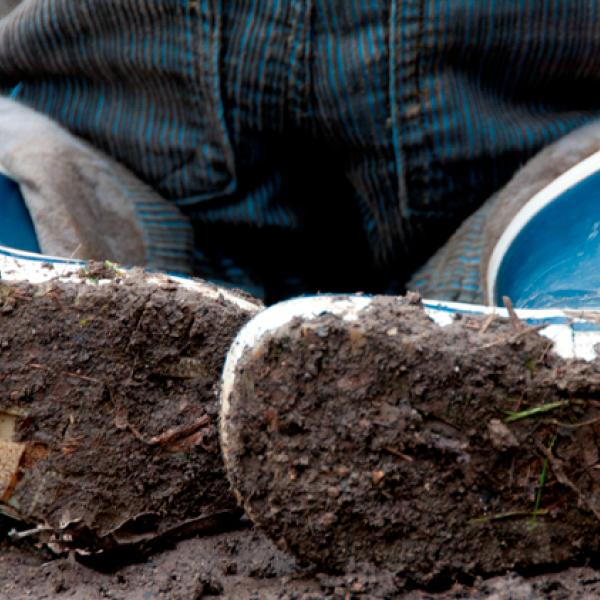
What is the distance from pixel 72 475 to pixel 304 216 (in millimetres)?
489

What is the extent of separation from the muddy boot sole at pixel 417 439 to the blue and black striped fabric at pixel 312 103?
396 millimetres

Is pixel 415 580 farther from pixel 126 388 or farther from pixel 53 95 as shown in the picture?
pixel 53 95

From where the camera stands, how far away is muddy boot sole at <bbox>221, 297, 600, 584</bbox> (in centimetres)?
63

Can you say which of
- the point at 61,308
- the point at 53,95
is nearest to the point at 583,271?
the point at 61,308

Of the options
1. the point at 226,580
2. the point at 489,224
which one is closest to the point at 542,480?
the point at 226,580

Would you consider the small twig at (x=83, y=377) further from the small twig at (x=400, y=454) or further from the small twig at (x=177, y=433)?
the small twig at (x=400, y=454)

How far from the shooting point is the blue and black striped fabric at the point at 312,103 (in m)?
0.98

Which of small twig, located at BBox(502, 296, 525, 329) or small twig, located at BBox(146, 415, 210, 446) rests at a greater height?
small twig, located at BBox(502, 296, 525, 329)

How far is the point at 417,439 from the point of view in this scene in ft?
2.09

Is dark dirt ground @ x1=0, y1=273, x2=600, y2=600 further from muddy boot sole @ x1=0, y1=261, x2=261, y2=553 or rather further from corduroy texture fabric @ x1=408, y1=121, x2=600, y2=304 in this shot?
corduroy texture fabric @ x1=408, y1=121, x2=600, y2=304

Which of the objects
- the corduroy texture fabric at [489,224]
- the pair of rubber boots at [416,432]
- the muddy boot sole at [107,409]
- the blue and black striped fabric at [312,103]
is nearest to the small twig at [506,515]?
the pair of rubber boots at [416,432]

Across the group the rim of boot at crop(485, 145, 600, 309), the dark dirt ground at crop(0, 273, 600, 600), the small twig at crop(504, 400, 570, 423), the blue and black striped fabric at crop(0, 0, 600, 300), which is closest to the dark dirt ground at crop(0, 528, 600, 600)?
the dark dirt ground at crop(0, 273, 600, 600)

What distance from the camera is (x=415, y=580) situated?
659 millimetres

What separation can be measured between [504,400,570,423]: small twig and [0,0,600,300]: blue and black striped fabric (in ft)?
1.46
